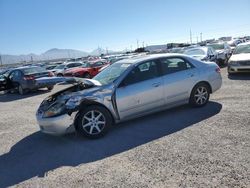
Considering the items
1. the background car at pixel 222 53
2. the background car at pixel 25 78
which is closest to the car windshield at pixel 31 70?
the background car at pixel 25 78

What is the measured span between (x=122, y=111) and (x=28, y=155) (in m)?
2.07

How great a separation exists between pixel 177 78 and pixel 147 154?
2.70 metres

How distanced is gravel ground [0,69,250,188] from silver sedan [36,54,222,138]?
33 centimetres

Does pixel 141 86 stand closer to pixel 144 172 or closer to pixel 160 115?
pixel 160 115

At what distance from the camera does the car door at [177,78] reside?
22.1ft

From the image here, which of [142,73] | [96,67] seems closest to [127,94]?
[142,73]

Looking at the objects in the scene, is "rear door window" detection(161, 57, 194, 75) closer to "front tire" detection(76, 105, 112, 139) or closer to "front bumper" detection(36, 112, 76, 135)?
"front tire" detection(76, 105, 112, 139)

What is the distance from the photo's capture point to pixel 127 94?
241 inches

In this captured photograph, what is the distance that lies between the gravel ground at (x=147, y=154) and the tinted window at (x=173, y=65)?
105cm

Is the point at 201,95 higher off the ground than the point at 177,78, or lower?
lower

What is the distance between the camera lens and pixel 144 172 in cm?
409

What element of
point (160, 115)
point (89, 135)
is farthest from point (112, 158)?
point (160, 115)

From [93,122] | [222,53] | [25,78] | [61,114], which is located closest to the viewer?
[61,114]

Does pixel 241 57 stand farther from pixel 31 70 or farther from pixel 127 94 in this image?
pixel 31 70
